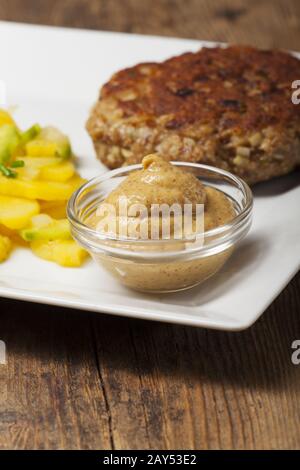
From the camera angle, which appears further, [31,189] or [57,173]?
[57,173]

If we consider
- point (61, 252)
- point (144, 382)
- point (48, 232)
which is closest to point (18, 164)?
point (48, 232)

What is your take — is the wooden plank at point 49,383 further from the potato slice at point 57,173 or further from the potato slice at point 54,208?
the potato slice at point 57,173

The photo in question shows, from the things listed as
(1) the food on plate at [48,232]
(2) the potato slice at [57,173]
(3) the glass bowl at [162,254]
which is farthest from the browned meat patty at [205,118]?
(1) the food on plate at [48,232]

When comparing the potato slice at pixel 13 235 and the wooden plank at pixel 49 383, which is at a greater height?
the potato slice at pixel 13 235

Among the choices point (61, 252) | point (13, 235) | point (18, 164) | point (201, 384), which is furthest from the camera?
point (18, 164)

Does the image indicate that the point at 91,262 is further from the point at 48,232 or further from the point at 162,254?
the point at 162,254
